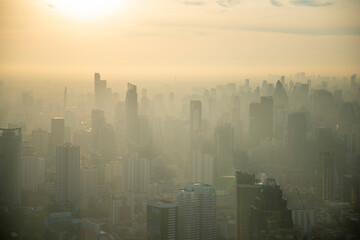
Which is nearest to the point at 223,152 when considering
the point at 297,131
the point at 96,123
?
the point at 297,131

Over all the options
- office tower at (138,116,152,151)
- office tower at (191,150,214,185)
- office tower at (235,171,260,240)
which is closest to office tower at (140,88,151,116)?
office tower at (138,116,152,151)

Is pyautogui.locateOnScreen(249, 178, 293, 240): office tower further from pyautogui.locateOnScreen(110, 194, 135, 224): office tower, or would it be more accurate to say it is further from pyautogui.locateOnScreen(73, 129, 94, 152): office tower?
pyautogui.locateOnScreen(73, 129, 94, 152): office tower

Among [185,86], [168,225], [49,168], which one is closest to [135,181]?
[49,168]

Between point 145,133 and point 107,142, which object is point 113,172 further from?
point 145,133

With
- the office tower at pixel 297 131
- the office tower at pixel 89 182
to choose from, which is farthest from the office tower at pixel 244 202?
the office tower at pixel 297 131

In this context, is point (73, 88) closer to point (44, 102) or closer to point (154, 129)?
point (44, 102)

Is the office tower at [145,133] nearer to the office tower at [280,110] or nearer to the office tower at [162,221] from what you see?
the office tower at [280,110]
